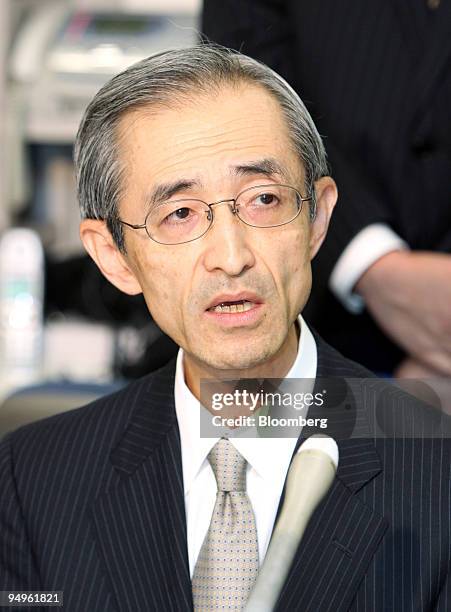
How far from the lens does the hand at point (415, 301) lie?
1.19m

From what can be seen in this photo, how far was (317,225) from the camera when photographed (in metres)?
1.02

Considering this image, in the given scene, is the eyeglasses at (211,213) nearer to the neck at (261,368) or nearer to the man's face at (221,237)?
the man's face at (221,237)

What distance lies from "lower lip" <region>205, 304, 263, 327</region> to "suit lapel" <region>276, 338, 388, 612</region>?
120 mm

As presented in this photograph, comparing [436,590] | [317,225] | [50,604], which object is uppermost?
[317,225]

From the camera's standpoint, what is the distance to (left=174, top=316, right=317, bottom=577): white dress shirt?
3.22 ft

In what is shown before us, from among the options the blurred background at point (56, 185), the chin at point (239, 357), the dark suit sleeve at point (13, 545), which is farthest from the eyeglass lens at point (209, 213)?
the blurred background at point (56, 185)

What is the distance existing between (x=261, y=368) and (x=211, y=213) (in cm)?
15

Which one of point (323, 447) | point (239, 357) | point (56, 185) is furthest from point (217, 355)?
point (56, 185)

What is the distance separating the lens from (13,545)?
43.7 inches

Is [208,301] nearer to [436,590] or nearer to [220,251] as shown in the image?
[220,251]

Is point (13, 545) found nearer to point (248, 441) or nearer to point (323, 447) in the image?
point (248, 441)

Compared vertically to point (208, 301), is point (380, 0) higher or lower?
higher

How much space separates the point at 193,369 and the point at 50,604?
0.27 metres

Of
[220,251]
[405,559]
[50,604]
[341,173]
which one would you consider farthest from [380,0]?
[50,604]
